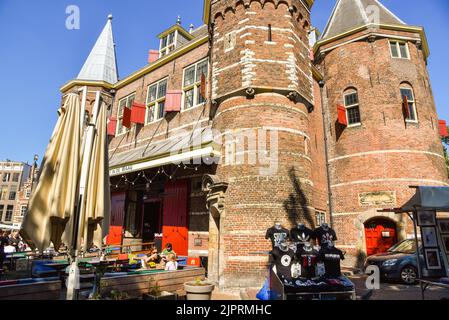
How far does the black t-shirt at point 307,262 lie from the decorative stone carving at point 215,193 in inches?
158

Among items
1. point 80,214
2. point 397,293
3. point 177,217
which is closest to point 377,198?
point 397,293

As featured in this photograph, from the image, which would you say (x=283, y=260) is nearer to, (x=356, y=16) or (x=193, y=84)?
(x=193, y=84)

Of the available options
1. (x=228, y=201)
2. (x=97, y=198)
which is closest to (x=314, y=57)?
(x=228, y=201)

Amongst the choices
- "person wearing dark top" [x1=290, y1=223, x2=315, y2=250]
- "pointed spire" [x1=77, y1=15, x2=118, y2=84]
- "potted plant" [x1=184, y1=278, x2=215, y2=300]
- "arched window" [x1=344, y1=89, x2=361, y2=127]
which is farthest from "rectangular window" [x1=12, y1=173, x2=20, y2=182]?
"person wearing dark top" [x1=290, y1=223, x2=315, y2=250]

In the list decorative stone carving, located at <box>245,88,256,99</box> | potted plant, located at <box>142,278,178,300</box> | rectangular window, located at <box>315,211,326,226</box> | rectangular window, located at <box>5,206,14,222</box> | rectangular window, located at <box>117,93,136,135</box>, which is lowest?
potted plant, located at <box>142,278,178,300</box>

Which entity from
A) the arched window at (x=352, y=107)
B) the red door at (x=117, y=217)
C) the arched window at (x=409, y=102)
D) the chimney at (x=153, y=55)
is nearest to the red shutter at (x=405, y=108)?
the arched window at (x=409, y=102)

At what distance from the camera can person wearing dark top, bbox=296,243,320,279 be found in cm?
619

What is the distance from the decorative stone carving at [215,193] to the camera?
388 inches

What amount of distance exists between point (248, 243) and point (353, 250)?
674 centimetres

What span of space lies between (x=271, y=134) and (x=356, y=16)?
38.5ft

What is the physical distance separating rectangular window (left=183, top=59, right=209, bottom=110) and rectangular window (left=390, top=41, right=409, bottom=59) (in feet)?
32.2

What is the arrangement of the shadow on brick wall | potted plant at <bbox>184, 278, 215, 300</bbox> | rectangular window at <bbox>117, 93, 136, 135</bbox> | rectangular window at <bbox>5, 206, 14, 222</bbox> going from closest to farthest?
potted plant at <bbox>184, 278, 215, 300</bbox> < the shadow on brick wall < rectangular window at <bbox>117, 93, 136, 135</bbox> < rectangular window at <bbox>5, 206, 14, 222</bbox>

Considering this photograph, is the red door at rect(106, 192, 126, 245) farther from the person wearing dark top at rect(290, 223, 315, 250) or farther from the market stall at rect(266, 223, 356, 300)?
the market stall at rect(266, 223, 356, 300)

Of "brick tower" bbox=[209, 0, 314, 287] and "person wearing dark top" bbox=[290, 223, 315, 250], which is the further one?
"brick tower" bbox=[209, 0, 314, 287]
